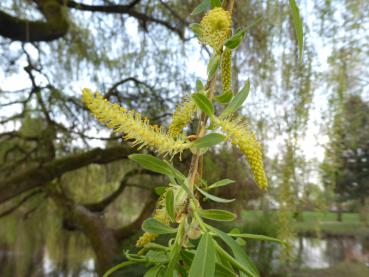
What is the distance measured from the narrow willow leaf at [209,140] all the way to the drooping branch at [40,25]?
6.80 feet

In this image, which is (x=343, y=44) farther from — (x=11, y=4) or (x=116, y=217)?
(x=116, y=217)

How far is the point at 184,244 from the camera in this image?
10.6 inches

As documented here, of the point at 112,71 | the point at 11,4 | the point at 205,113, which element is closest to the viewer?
the point at 205,113

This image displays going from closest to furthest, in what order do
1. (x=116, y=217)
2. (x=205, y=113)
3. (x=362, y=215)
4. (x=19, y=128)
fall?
1. (x=205, y=113)
2. (x=362, y=215)
3. (x=19, y=128)
4. (x=116, y=217)

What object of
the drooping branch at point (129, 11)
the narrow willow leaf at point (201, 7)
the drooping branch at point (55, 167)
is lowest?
the narrow willow leaf at point (201, 7)

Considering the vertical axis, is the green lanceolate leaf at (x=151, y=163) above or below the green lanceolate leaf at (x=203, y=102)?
below

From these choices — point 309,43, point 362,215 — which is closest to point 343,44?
point 309,43

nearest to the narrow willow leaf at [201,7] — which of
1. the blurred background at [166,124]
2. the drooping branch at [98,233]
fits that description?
the blurred background at [166,124]

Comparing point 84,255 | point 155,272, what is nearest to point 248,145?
point 155,272

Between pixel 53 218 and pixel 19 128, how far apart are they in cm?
88

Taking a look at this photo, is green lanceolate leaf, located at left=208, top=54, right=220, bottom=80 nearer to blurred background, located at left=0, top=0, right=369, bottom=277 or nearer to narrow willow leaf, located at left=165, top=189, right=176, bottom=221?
narrow willow leaf, located at left=165, top=189, right=176, bottom=221

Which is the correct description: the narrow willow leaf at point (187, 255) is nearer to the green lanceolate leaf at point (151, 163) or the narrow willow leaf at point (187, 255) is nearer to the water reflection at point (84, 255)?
the green lanceolate leaf at point (151, 163)

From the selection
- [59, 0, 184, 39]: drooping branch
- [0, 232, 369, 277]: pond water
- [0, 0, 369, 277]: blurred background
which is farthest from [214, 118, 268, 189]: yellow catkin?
[59, 0, 184, 39]: drooping branch

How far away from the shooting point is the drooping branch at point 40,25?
2107mm
